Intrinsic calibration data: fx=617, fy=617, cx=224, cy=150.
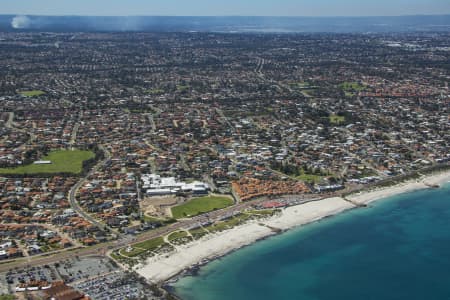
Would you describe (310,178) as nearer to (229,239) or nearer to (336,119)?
(229,239)

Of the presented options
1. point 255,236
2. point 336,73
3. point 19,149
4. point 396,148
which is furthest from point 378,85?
point 255,236

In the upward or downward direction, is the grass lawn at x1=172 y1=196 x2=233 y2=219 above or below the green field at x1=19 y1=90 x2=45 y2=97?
below

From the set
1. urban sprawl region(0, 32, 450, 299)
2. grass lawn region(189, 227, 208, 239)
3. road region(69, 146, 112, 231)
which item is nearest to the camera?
urban sprawl region(0, 32, 450, 299)

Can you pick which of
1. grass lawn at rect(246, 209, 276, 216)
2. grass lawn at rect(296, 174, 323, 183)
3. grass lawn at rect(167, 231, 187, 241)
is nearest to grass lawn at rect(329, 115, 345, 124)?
grass lawn at rect(296, 174, 323, 183)

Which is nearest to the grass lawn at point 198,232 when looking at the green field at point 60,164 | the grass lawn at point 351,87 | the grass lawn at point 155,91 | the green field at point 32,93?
the green field at point 60,164

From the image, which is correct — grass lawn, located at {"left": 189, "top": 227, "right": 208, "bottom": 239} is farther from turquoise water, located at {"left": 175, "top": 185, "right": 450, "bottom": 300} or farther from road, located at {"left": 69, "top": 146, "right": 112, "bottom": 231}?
road, located at {"left": 69, "top": 146, "right": 112, "bottom": 231}

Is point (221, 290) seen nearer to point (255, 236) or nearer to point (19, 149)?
point (255, 236)

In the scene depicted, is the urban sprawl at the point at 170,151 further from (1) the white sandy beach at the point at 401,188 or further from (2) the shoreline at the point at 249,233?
(1) the white sandy beach at the point at 401,188
